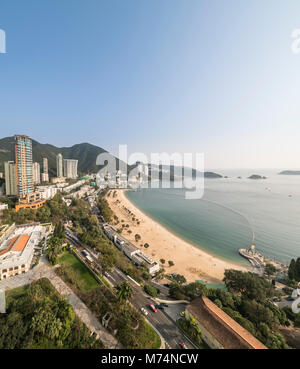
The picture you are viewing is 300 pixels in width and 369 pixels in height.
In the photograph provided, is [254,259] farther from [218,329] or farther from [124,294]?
[124,294]

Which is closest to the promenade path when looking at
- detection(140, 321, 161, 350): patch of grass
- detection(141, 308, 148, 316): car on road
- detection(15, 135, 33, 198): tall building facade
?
detection(140, 321, 161, 350): patch of grass

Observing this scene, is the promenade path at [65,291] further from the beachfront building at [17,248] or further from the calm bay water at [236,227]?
the calm bay water at [236,227]

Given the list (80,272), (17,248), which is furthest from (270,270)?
(17,248)

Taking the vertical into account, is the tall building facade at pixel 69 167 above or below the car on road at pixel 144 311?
above

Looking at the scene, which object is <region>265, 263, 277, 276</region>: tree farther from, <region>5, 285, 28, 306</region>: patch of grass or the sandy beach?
<region>5, 285, 28, 306</region>: patch of grass

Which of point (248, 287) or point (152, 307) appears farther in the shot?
point (248, 287)

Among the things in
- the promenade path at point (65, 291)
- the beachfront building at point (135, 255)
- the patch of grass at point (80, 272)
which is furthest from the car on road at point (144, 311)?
the beachfront building at point (135, 255)
